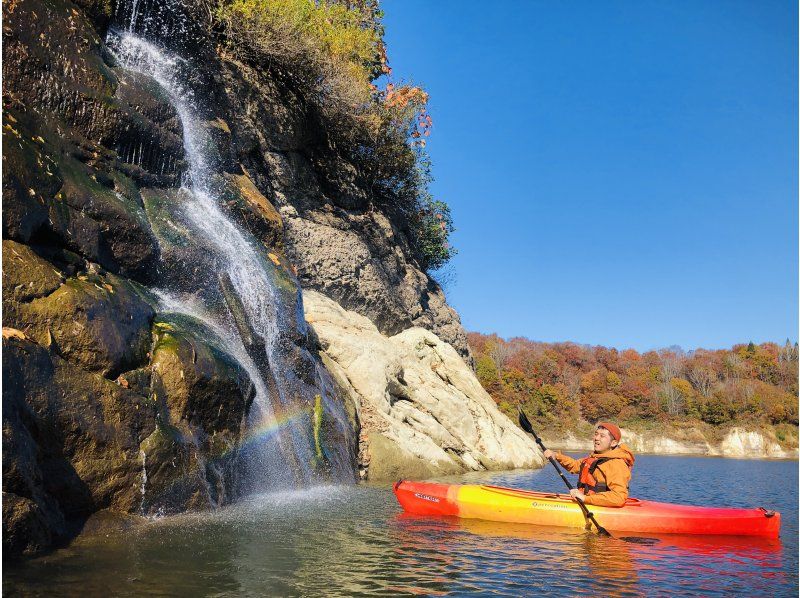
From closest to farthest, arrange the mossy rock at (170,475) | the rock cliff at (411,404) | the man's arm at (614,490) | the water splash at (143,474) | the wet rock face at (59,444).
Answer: the wet rock face at (59,444), the water splash at (143,474), the mossy rock at (170,475), the man's arm at (614,490), the rock cliff at (411,404)

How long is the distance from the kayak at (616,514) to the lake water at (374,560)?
20 cm

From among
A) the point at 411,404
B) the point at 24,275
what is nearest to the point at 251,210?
the point at 411,404

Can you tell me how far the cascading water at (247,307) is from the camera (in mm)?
10844

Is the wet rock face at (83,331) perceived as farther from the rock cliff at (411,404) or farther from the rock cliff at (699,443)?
the rock cliff at (699,443)

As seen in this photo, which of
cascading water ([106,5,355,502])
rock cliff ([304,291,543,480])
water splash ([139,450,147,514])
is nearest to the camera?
water splash ([139,450,147,514])

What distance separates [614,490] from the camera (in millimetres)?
9008

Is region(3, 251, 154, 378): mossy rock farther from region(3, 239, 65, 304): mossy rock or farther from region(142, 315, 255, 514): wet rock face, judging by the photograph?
region(142, 315, 255, 514): wet rock face

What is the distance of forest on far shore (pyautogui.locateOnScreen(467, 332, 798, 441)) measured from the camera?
57594 millimetres

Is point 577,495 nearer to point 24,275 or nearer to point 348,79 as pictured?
point 24,275

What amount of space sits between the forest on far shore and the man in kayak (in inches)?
1810

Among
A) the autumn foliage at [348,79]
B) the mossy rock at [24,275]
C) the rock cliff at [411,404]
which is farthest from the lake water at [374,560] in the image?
the autumn foliage at [348,79]

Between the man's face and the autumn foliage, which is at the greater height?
the autumn foliage

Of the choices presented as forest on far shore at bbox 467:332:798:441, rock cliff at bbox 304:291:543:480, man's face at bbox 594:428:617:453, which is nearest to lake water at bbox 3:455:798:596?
man's face at bbox 594:428:617:453

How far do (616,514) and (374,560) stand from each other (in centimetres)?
404
